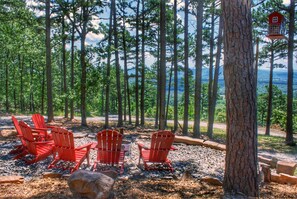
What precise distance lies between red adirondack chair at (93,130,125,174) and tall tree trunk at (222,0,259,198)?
7.97 ft

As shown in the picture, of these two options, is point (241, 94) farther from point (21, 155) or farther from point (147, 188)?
point (21, 155)

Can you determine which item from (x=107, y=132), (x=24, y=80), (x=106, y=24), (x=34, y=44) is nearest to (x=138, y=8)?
(x=106, y=24)

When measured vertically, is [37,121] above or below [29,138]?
above

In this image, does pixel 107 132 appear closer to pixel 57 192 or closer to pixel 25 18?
pixel 57 192

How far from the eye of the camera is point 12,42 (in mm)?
20859

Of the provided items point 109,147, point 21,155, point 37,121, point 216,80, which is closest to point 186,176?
point 109,147

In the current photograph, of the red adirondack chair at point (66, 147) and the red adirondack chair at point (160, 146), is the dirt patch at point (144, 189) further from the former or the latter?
the red adirondack chair at point (160, 146)

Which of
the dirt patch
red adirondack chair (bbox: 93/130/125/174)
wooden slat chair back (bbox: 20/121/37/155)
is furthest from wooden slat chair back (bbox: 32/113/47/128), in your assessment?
the dirt patch

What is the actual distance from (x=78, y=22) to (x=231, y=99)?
1130 centimetres

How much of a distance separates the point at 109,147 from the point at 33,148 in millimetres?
1630

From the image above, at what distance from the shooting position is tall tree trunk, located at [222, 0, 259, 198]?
3.51m

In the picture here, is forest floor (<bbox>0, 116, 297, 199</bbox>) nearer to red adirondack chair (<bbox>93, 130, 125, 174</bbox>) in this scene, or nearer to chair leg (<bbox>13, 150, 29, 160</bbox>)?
red adirondack chair (<bbox>93, 130, 125, 174</bbox>)

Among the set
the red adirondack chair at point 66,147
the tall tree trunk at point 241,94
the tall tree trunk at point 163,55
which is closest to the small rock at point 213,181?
the tall tree trunk at point 241,94

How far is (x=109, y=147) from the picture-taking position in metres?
5.41
